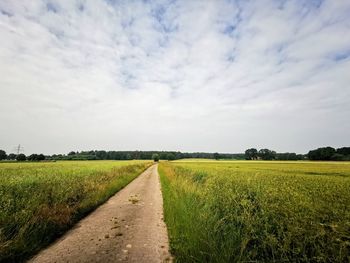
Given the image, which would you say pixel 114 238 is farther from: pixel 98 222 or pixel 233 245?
pixel 233 245

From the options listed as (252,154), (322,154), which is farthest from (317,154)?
(252,154)

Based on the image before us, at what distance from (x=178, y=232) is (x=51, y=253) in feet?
12.6

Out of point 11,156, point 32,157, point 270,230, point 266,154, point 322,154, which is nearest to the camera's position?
point 270,230

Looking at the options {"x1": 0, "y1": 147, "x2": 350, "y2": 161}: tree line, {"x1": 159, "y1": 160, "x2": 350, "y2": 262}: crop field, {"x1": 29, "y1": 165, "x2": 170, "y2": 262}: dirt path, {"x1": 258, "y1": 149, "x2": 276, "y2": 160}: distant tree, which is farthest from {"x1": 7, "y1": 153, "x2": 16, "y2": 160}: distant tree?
{"x1": 159, "y1": 160, "x2": 350, "y2": 262}: crop field

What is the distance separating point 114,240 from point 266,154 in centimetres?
13052

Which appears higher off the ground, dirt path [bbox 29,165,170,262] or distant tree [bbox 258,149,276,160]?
distant tree [bbox 258,149,276,160]

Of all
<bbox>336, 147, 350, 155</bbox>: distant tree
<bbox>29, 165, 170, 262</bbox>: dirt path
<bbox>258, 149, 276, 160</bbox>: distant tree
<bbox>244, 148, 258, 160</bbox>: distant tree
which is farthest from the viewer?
<bbox>244, 148, 258, 160</bbox>: distant tree

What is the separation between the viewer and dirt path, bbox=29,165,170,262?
17.9 feet

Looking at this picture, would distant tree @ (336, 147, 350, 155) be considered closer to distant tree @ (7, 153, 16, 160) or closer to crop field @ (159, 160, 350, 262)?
crop field @ (159, 160, 350, 262)

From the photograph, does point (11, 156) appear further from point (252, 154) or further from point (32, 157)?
point (252, 154)

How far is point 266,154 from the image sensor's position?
404 ft

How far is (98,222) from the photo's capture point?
8641mm

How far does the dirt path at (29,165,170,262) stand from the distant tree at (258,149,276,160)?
126047 millimetres

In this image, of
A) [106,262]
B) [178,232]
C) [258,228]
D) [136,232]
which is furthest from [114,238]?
[258,228]
